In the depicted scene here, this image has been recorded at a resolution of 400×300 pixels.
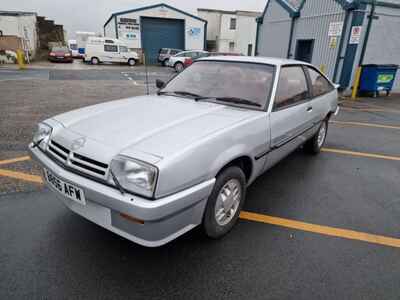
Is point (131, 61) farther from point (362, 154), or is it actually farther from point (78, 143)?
point (78, 143)

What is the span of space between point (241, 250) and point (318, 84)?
9.42 feet

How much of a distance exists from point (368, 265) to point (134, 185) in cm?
197

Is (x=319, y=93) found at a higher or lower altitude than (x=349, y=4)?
lower

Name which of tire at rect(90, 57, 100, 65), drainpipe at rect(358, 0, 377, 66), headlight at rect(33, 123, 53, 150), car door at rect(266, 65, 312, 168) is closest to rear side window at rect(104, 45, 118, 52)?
tire at rect(90, 57, 100, 65)

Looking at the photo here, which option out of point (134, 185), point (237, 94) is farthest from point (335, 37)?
point (134, 185)

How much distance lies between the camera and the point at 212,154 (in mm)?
1951

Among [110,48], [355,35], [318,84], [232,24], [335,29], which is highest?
[232,24]

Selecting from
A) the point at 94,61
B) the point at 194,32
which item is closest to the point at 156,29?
the point at 194,32

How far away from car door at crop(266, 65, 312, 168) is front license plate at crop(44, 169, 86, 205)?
5.86 feet

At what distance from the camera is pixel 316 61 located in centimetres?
1203

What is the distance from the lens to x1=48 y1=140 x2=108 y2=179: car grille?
1792 mm

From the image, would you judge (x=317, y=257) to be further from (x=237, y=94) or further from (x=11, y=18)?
(x=11, y=18)

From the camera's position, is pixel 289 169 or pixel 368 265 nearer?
pixel 368 265

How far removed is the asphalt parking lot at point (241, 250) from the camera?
1901 millimetres
